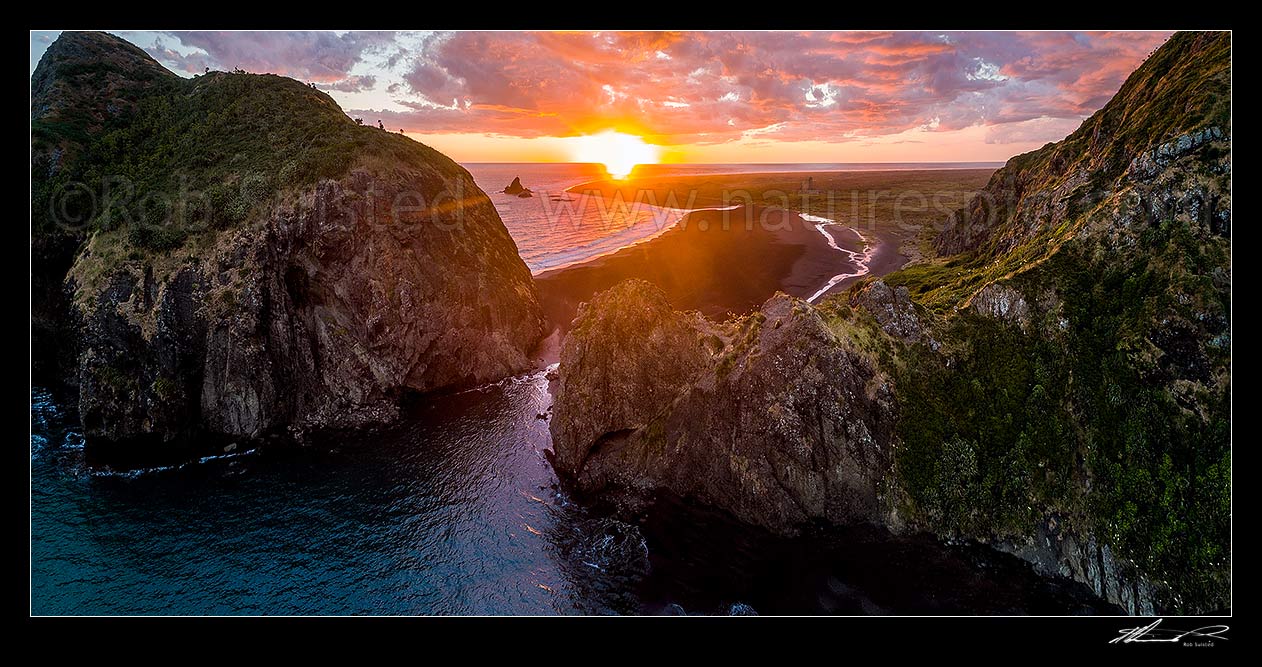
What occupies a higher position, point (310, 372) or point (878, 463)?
point (310, 372)

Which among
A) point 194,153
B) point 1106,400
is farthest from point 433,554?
point 194,153

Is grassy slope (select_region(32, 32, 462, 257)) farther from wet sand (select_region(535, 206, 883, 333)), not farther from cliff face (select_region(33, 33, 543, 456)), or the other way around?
wet sand (select_region(535, 206, 883, 333))

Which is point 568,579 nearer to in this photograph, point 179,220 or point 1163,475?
point 1163,475

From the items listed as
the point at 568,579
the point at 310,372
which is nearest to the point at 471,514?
the point at 568,579

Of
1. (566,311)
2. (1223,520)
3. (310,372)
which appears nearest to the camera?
(1223,520)
